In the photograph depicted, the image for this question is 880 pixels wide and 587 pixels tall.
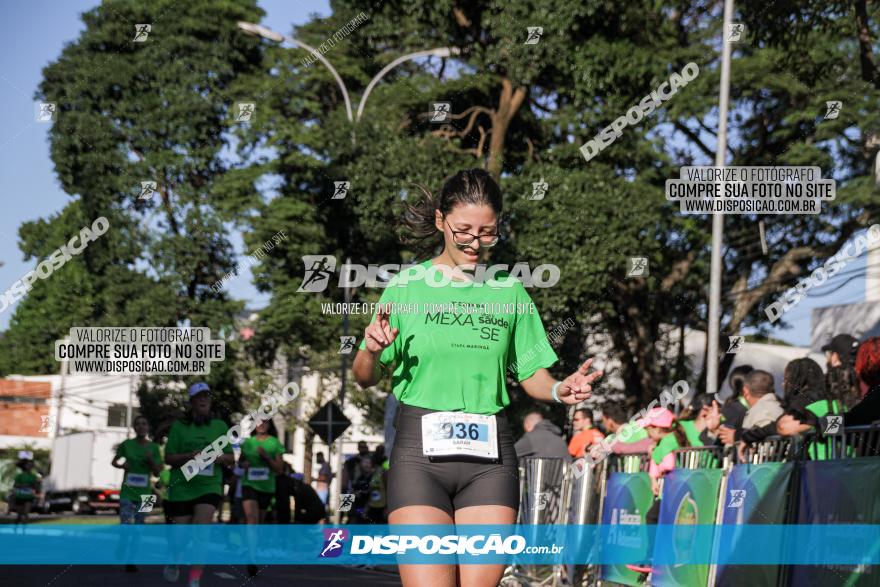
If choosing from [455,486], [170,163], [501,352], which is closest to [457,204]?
[501,352]

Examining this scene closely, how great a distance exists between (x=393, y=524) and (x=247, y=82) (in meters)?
34.5

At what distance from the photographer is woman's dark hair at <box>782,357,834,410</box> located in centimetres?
949

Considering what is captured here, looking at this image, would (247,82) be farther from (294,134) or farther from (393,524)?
(393,524)

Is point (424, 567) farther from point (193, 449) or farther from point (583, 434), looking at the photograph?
point (583, 434)

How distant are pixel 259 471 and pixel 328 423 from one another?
8.02m

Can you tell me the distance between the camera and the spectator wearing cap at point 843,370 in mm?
10305

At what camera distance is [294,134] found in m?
31.8

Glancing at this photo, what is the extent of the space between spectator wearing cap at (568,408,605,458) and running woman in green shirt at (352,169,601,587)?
829cm

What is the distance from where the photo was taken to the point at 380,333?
4637mm

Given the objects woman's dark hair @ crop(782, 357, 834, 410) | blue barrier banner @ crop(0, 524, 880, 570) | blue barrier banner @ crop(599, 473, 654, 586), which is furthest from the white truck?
woman's dark hair @ crop(782, 357, 834, 410)

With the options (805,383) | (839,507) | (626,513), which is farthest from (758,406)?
(839,507)

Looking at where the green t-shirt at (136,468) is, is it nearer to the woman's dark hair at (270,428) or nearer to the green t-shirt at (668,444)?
the woman's dark hair at (270,428)

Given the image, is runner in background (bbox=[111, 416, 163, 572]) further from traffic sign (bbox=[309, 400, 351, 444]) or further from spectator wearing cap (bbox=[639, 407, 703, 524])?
traffic sign (bbox=[309, 400, 351, 444])

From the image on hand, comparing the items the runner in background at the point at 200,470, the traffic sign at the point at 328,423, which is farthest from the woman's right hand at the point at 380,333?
the traffic sign at the point at 328,423
